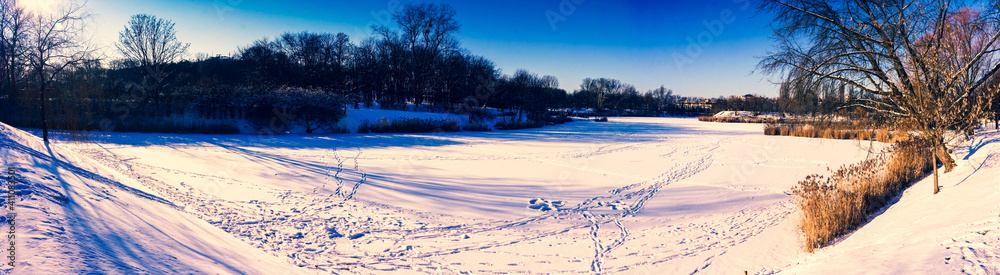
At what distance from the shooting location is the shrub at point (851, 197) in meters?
4.23

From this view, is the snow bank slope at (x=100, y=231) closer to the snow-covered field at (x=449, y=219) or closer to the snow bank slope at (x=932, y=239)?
the snow-covered field at (x=449, y=219)

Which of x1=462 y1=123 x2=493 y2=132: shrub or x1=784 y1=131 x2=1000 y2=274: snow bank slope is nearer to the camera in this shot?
x1=784 y1=131 x2=1000 y2=274: snow bank slope

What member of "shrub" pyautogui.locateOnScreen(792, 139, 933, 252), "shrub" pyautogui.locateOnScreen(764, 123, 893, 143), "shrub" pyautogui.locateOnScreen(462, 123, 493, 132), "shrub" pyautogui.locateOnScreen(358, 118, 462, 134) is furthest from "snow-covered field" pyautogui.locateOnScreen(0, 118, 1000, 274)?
"shrub" pyautogui.locateOnScreen(462, 123, 493, 132)

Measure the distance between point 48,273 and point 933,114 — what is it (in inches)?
370

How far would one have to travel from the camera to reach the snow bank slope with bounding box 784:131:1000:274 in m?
2.50

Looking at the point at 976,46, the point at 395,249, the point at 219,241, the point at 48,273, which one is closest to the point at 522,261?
the point at 395,249

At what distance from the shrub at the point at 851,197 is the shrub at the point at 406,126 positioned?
1666 cm

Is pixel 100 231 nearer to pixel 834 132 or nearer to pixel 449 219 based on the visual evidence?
pixel 449 219

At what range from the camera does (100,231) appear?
102 inches

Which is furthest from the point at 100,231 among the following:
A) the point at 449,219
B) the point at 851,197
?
the point at 851,197

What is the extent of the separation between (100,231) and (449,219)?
10.5 feet

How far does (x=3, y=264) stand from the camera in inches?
72.7

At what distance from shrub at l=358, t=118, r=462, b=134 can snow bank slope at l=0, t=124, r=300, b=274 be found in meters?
14.8

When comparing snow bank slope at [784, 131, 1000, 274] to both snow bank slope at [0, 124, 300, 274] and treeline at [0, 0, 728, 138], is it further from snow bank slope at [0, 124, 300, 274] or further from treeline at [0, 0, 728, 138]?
treeline at [0, 0, 728, 138]
